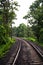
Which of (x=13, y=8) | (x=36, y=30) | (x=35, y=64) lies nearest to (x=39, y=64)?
(x=35, y=64)

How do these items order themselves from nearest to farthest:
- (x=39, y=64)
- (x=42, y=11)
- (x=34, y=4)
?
(x=39, y=64) → (x=42, y=11) → (x=34, y=4)

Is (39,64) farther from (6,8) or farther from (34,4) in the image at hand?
(34,4)

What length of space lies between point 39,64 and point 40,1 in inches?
2201

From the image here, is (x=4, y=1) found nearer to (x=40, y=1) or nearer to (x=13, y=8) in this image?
(x=13, y=8)

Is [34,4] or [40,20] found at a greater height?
[34,4]

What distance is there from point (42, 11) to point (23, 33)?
78.8 m

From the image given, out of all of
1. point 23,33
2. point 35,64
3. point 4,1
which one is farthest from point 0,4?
point 23,33

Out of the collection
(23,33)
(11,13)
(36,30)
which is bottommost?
(23,33)

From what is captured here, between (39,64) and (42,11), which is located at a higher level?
(42,11)

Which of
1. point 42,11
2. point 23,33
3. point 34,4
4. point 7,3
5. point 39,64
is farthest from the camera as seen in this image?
point 23,33

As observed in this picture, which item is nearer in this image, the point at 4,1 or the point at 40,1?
the point at 4,1

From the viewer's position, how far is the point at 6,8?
64.6 metres

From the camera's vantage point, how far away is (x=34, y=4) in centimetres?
7325

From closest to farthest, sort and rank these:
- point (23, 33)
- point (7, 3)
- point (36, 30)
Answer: point (36, 30) < point (7, 3) < point (23, 33)
